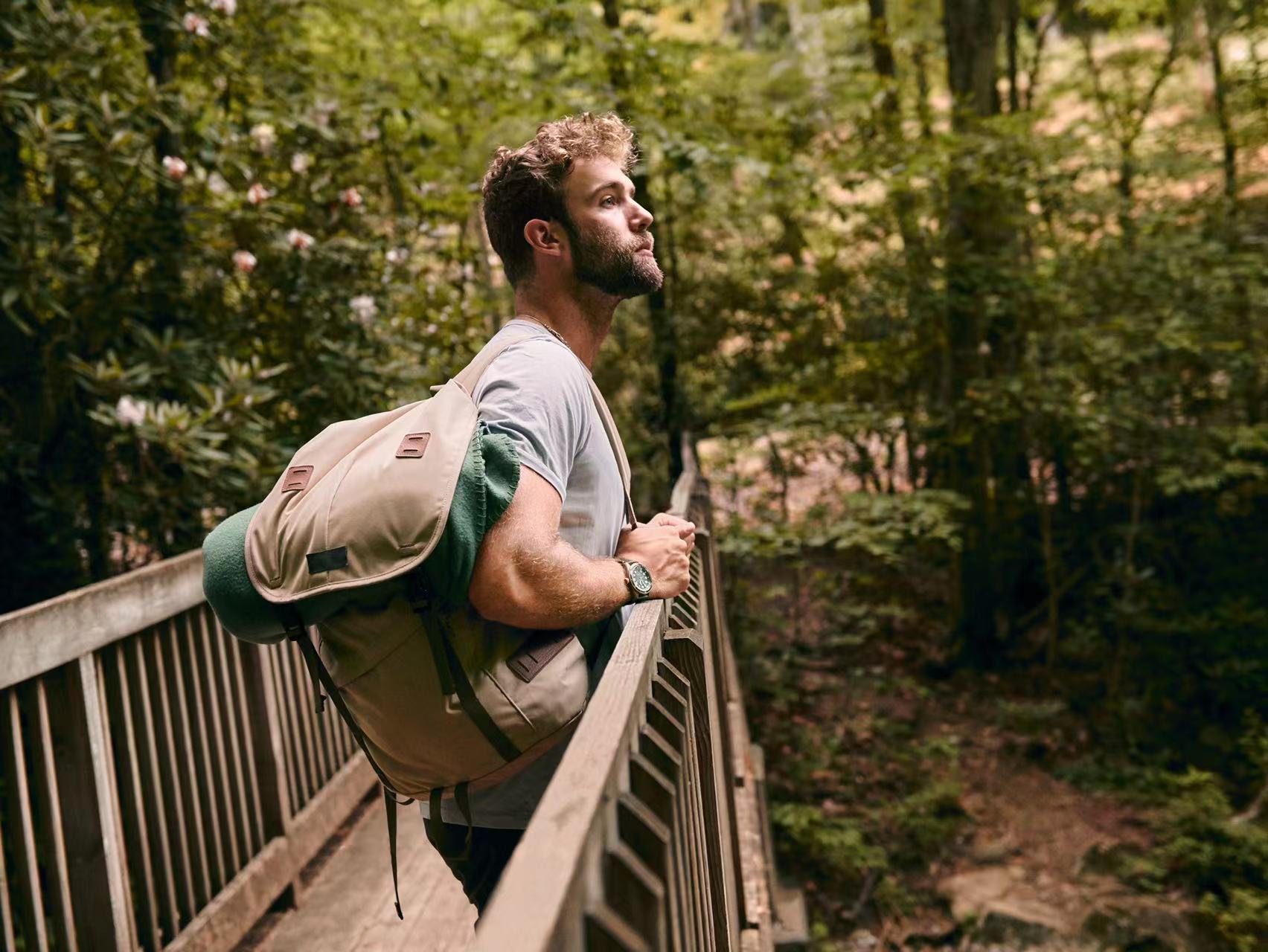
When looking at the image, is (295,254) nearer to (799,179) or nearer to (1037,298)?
(799,179)

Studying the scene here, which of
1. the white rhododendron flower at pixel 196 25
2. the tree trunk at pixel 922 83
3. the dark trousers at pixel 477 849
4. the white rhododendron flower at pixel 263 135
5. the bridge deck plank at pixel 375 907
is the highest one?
the tree trunk at pixel 922 83

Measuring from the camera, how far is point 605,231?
2062 millimetres

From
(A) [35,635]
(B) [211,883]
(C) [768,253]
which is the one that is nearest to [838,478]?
(C) [768,253]

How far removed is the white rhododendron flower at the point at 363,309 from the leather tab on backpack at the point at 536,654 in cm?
388

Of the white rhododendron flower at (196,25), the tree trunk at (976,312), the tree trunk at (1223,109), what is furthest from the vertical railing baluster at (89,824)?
the tree trunk at (1223,109)

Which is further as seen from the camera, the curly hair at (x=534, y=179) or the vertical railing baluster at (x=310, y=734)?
the vertical railing baluster at (x=310, y=734)

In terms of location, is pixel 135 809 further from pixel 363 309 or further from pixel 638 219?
pixel 363 309

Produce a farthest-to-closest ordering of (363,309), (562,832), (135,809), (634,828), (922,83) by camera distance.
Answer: (922,83)
(363,309)
(135,809)
(634,828)
(562,832)

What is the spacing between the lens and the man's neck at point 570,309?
6.78 feet

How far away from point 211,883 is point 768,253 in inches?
283

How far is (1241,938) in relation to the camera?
6309mm

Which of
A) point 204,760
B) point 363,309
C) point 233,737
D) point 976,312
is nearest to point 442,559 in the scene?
point 204,760

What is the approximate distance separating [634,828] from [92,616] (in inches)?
78.7

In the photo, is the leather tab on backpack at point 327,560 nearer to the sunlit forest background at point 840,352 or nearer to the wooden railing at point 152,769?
the wooden railing at point 152,769
